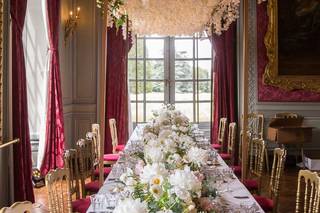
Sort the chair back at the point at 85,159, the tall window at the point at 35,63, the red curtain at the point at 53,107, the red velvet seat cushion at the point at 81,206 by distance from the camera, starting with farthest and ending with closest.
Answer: the tall window at the point at 35,63 → the red curtain at the point at 53,107 → the chair back at the point at 85,159 → the red velvet seat cushion at the point at 81,206

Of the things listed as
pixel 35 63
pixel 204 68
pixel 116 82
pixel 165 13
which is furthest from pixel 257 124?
pixel 35 63

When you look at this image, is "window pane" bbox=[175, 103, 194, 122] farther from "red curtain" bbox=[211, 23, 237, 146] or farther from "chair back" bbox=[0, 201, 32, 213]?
"chair back" bbox=[0, 201, 32, 213]

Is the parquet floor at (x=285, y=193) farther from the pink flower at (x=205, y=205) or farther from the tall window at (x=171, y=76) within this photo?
the pink flower at (x=205, y=205)

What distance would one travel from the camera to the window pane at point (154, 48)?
31.0 feet

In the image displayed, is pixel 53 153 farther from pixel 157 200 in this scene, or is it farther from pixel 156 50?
pixel 157 200

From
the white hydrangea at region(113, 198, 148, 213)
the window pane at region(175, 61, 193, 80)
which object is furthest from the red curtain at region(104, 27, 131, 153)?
the white hydrangea at region(113, 198, 148, 213)

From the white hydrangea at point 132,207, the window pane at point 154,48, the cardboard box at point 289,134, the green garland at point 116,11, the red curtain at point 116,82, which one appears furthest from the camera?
the window pane at point 154,48

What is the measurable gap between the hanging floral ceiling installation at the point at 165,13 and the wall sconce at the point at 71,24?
1.89 metres

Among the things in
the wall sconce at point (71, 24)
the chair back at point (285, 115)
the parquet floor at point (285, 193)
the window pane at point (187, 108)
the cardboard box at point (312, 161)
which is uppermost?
the wall sconce at point (71, 24)

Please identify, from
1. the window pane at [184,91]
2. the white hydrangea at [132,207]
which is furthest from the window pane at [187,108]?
the white hydrangea at [132,207]

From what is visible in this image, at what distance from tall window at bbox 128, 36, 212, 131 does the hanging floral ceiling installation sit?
8.83 feet

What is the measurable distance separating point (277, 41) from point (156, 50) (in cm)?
253

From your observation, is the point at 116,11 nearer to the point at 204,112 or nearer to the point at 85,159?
the point at 85,159

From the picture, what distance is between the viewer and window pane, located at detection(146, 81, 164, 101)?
9414mm
